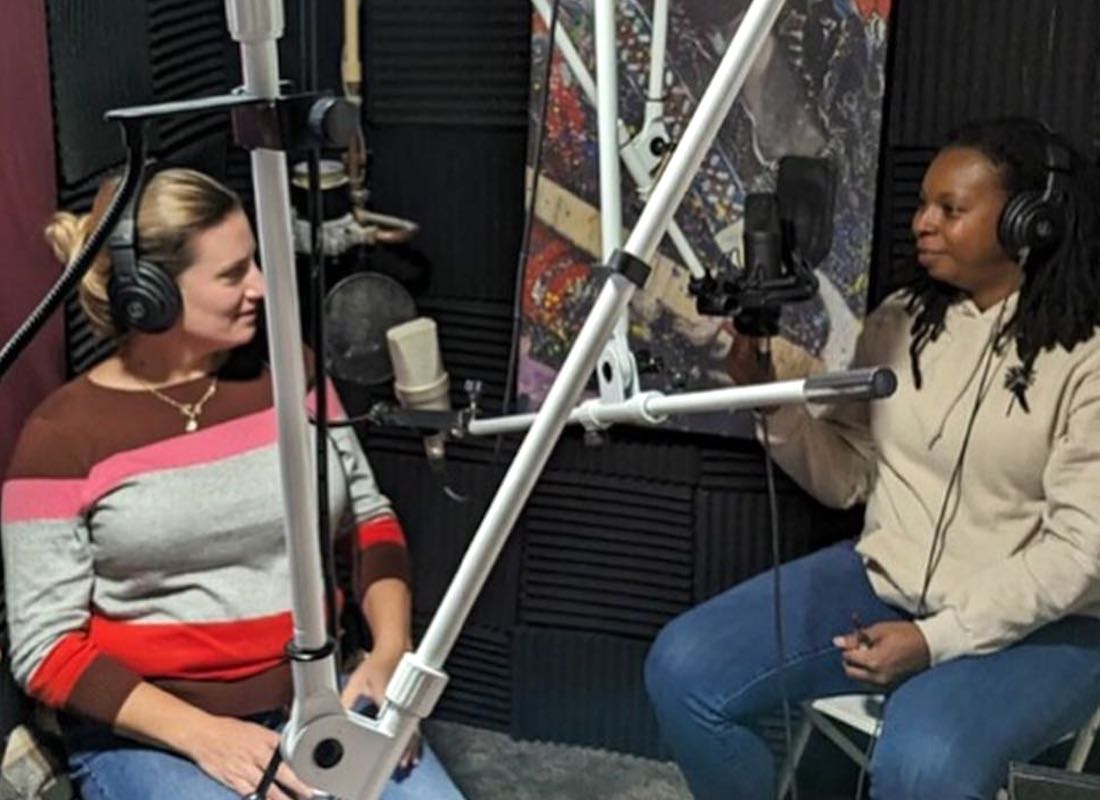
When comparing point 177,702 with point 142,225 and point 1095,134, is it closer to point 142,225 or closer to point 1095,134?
point 142,225

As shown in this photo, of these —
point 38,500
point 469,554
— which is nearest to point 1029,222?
point 469,554

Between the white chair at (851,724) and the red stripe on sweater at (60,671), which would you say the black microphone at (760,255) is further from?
the red stripe on sweater at (60,671)

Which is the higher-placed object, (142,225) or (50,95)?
(50,95)

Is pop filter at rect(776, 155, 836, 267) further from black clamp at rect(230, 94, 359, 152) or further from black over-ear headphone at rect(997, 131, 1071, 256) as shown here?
black clamp at rect(230, 94, 359, 152)

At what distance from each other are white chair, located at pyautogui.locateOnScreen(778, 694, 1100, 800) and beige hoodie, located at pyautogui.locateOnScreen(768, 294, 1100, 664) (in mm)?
142

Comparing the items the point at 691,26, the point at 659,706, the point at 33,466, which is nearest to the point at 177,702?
the point at 33,466

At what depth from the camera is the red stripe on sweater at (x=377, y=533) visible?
1977mm

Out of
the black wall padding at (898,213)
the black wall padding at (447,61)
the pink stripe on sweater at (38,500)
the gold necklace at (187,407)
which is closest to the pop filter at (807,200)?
the black wall padding at (898,213)

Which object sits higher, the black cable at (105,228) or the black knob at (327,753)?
the black cable at (105,228)

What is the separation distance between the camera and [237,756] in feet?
5.71

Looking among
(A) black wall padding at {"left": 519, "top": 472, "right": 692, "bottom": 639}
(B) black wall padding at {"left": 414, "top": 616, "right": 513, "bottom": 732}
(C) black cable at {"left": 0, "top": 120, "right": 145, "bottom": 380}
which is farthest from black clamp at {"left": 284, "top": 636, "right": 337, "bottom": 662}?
(B) black wall padding at {"left": 414, "top": 616, "right": 513, "bottom": 732}

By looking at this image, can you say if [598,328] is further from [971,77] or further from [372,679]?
[971,77]

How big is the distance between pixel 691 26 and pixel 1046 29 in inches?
18.9

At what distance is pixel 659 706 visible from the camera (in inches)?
83.1
